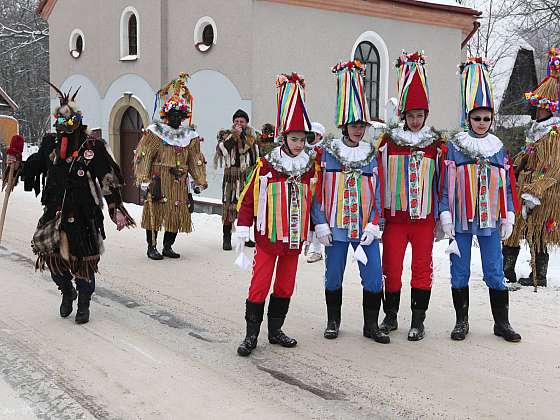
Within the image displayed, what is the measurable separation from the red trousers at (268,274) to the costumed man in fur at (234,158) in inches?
155

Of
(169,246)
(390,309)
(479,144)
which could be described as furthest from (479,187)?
(169,246)

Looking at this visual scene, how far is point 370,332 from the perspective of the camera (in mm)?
4977

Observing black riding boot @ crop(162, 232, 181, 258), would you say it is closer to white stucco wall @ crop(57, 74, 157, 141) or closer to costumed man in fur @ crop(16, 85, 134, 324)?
costumed man in fur @ crop(16, 85, 134, 324)

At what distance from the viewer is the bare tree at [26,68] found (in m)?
30.3

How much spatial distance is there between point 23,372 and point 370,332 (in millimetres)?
2543

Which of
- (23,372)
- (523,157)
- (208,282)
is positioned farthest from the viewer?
(208,282)

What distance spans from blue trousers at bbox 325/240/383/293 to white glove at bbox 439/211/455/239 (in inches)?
20.2

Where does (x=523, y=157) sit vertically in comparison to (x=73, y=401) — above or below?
above

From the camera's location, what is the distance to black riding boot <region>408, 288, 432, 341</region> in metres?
4.94

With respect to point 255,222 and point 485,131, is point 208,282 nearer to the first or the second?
point 255,222

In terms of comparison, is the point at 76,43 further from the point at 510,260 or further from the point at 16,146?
the point at 510,260

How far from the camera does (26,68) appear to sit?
34.8 metres

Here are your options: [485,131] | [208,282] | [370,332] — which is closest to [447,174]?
[485,131]

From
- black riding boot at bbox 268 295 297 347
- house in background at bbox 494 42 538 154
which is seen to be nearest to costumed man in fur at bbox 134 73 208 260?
black riding boot at bbox 268 295 297 347
